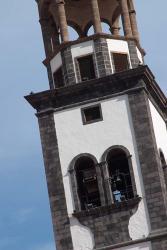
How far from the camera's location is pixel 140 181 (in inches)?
2169

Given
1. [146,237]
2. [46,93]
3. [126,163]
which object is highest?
[46,93]

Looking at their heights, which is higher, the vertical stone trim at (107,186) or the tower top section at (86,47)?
the tower top section at (86,47)

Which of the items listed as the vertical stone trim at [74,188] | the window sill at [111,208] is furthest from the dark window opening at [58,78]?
the window sill at [111,208]

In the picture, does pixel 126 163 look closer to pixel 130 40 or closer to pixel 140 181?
pixel 140 181

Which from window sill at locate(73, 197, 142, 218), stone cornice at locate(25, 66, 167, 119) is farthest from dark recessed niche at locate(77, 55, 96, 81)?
window sill at locate(73, 197, 142, 218)

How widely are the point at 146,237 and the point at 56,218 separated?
3.93 m


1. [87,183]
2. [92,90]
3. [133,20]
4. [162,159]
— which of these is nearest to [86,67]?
[92,90]

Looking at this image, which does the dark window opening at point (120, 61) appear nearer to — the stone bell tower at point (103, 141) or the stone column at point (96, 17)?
the stone bell tower at point (103, 141)

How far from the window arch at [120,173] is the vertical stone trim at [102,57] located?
352 centimetres

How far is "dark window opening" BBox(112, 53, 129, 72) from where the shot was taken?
5812cm

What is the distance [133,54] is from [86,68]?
215 cm

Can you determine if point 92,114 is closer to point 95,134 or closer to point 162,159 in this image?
point 95,134

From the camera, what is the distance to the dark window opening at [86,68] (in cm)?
5759

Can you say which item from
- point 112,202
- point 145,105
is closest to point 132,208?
point 112,202
